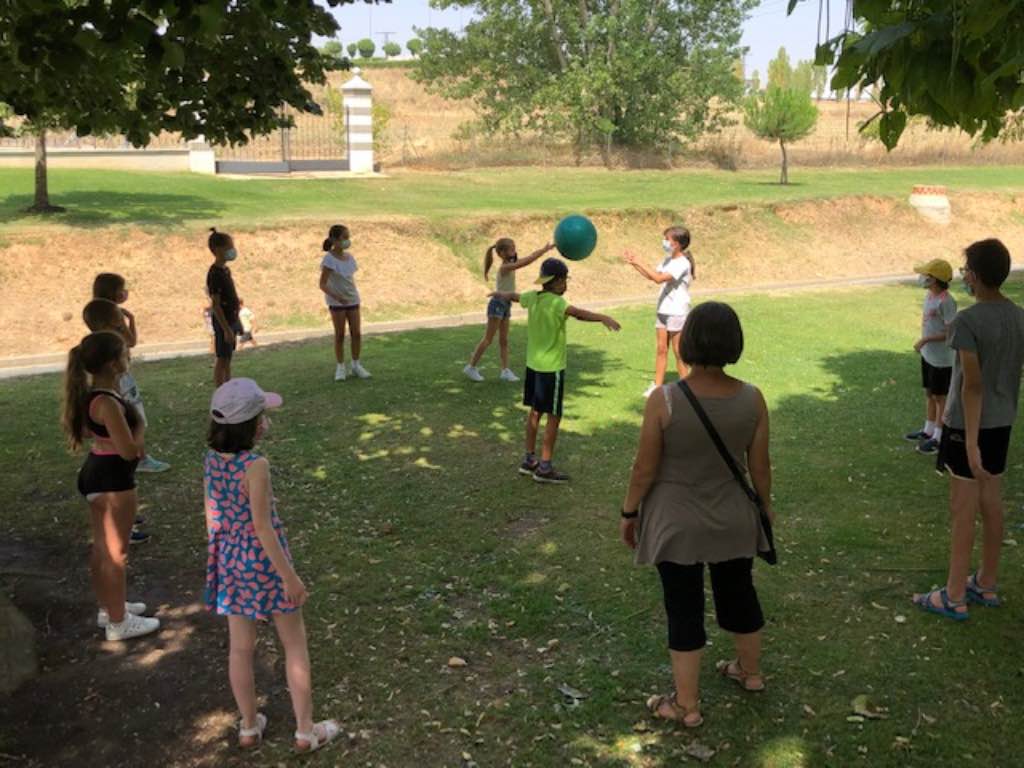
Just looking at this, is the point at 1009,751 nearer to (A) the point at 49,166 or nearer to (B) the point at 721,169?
(A) the point at 49,166

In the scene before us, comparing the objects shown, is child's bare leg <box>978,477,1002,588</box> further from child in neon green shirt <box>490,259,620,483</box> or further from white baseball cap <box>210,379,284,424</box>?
white baseball cap <box>210,379,284,424</box>

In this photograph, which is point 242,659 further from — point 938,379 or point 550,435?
point 938,379

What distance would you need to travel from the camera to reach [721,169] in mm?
44250

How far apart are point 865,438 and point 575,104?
3487 cm

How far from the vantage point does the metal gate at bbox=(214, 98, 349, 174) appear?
107 feet

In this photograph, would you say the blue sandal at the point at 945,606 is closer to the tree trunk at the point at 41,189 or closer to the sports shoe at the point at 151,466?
the sports shoe at the point at 151,466

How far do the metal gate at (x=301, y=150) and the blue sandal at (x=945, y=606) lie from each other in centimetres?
2777

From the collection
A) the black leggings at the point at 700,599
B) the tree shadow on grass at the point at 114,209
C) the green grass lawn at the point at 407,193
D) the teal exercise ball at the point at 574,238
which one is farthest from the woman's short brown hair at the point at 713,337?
the tree shadow on grass at the point at 114,209

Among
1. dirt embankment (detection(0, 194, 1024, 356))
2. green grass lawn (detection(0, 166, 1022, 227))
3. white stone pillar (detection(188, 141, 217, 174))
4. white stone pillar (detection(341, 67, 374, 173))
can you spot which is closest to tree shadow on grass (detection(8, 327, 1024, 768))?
dirt embankment (detection(0, 194, 1024, 356))

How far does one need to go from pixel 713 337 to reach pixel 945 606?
2443mm

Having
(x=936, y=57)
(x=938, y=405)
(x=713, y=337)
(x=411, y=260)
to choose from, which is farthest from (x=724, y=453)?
(x=411, y=260)

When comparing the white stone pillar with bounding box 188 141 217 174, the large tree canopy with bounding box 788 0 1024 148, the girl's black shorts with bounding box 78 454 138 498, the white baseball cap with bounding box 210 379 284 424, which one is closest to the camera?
the large tree canopy with bounding box 788 0 1024 148

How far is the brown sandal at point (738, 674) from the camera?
4395mm

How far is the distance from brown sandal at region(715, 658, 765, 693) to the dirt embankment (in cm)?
1458
